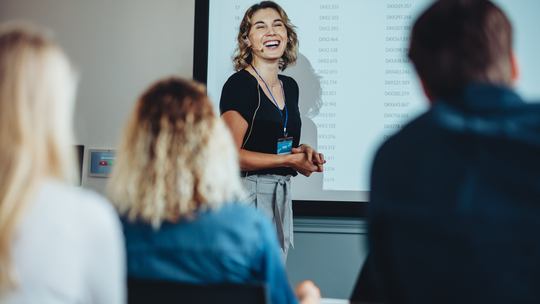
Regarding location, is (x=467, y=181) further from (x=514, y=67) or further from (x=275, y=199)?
(x=275, y=199)

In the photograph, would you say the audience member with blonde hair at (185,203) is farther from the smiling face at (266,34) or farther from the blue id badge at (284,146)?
the smiling face at (266,34)

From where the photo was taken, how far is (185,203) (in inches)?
31.3

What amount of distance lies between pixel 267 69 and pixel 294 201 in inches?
29.6

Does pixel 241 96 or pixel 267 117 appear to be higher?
pixel 241 96

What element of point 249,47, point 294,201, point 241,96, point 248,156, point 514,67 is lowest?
point 294,201

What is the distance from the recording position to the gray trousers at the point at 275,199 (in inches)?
76.9

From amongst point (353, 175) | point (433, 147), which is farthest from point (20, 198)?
point (353, 175)

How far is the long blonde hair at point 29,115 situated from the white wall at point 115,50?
169 centimetres

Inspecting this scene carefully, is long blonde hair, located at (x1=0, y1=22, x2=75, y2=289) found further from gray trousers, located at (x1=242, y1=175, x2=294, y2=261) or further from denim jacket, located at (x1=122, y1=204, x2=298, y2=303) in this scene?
gray trousers, located at (x1=242, y1=175, x2=294, y2=261)

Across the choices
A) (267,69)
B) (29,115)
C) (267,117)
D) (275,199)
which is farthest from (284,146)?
(29,115)

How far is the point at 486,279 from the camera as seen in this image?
0.61m

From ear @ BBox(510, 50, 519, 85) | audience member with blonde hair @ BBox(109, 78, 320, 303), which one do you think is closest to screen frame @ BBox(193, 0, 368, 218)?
audience member with blonde hair @ BBox(109, 78, 320, 303)

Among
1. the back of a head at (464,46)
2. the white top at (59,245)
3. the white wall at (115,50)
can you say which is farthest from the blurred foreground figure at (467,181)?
the white wall at (115,50)

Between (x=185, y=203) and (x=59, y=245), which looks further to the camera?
(x=185, y=203)
